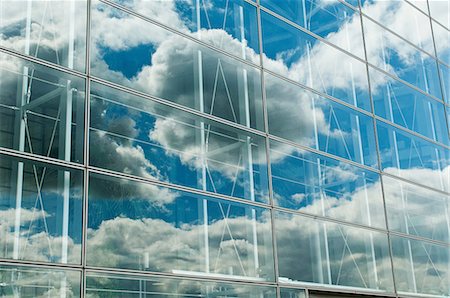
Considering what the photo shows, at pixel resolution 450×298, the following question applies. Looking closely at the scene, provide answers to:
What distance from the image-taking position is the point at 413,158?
18859 mm

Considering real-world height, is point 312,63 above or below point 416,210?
above

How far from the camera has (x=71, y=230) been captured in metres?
10.1

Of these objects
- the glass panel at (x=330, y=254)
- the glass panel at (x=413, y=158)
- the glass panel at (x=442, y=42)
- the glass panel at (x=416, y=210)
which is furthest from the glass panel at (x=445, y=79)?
the glass panel at (x=330, y=254)

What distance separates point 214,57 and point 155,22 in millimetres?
1450

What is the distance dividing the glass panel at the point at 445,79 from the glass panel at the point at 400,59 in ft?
1.09

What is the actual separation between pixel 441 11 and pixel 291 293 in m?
12.8

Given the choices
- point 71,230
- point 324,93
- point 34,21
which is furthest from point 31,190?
point 324,93

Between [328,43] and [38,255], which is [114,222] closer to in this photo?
[38,255]

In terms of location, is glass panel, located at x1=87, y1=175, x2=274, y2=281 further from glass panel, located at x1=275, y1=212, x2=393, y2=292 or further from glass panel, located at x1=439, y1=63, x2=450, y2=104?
glass panel, located at x1=439, y1=63, x2=450, y2=104

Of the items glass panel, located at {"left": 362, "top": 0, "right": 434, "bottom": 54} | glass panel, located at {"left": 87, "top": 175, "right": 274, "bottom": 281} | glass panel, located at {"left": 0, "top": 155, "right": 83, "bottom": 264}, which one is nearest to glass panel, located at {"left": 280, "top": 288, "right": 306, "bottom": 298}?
glass panel, located at {"left": 87, "top": 175, "right": 274, "bottom": 281}

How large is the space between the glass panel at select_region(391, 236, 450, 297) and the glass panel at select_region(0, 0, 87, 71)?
9.06 m

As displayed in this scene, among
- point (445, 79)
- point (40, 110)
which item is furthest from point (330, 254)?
point (445, 79)

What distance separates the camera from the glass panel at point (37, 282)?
30.5 ft

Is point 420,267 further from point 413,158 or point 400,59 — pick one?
point 400,59
